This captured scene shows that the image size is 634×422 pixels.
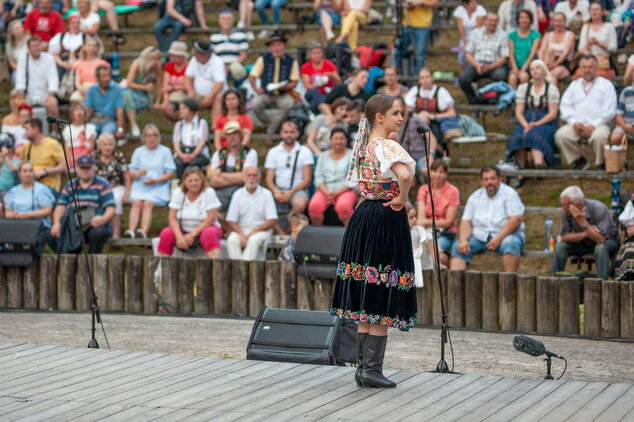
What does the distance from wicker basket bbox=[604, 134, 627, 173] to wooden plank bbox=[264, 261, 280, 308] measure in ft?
12.4

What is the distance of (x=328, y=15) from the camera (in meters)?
16.2

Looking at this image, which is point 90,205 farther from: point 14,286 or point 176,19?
point 176,19

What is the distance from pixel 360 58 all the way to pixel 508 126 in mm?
2129

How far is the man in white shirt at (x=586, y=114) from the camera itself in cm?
1304

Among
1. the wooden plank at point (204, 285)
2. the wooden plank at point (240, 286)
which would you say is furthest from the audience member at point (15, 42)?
the wooden plank at point (240, 286)

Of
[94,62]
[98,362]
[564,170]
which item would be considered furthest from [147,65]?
[98,362]

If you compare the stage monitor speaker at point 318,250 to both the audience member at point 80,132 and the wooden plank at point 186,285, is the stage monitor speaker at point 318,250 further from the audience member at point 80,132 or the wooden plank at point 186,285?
the audience member at point 80,132

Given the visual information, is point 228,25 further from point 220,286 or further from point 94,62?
point 220,286

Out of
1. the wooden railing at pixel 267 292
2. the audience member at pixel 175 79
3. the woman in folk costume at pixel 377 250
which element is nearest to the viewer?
the woman in folk costume at pixel 377 250

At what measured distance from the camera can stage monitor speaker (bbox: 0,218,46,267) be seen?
38.6ft

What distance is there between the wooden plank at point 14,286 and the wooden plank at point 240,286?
2155 mm

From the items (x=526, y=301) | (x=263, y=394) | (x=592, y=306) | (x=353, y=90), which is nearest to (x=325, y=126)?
(x=353, y=90)

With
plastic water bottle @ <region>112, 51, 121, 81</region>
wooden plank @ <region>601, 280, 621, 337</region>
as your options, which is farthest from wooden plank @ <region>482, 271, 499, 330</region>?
plastic water bottle @ <region>112, 51, 121, 81</region>

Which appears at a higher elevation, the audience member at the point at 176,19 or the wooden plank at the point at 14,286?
the audience member at the point at 176,19
